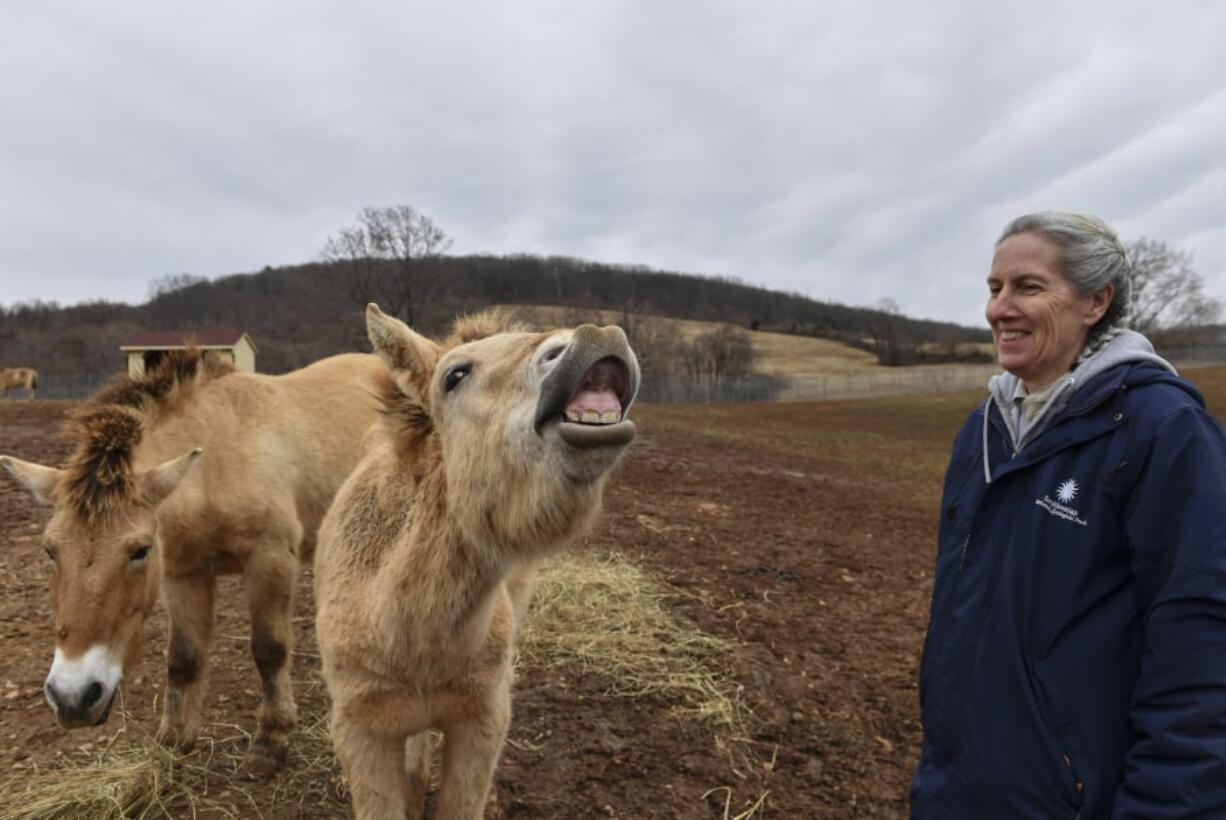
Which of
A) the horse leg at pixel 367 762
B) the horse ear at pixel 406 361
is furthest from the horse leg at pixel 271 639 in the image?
the horse ear at pixel 406 361

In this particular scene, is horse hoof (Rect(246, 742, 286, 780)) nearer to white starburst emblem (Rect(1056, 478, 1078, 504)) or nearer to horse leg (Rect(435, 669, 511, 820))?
horse leg (Rect(435, 669, 511, 820))

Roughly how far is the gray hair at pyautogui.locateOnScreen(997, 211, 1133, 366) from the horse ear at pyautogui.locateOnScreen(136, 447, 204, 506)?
3921 mm

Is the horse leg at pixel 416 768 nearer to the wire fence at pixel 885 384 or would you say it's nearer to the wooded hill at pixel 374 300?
the wooded hill at pixel 374 300

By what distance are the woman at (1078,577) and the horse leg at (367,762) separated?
2.10 meters

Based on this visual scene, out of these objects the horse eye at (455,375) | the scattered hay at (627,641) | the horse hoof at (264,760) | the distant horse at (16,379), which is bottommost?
the distant horse at (16,379)

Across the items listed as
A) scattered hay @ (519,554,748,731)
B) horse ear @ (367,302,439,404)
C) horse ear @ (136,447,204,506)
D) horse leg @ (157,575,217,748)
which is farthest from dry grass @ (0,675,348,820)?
horse ear @ (367,302,439,404)

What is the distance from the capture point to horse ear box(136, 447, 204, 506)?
11.6 ft

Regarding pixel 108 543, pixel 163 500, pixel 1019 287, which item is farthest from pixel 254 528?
pixel 1019 287

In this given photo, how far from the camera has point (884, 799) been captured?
13.3 feet

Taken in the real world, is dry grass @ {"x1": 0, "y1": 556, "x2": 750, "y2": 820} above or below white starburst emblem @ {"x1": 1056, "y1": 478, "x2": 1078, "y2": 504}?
below

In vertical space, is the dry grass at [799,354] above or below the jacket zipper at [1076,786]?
above

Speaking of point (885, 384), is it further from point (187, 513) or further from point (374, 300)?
point (187, 513)

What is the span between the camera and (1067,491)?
1.92 m

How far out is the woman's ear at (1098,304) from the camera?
207 cm
